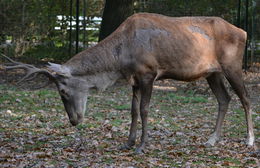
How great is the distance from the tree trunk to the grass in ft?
9.29

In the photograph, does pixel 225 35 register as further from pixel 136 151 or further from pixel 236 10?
pixel 236 10

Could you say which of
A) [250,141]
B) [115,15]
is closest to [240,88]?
[250,141]

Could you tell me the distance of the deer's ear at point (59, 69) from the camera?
7527 millimetres

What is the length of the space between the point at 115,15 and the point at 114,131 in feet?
25.1

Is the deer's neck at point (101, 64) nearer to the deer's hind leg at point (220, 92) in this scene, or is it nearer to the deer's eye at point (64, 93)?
the deer's eye at point (64, 93)

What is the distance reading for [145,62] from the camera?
744 cm

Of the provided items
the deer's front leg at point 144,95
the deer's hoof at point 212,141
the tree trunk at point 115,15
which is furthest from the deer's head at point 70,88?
the tree trunk at point 115,15

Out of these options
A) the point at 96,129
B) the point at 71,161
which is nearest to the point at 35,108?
the point at 96,129

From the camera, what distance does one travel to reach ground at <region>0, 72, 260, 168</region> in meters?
6.76

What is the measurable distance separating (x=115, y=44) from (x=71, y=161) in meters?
1.89

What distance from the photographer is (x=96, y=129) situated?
9.26 m

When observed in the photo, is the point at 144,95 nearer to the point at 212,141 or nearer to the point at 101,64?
the point at 101,64

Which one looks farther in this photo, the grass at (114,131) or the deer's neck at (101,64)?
the deer's neck at (101,64)

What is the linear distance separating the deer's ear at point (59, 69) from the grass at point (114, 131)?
3.34ft
